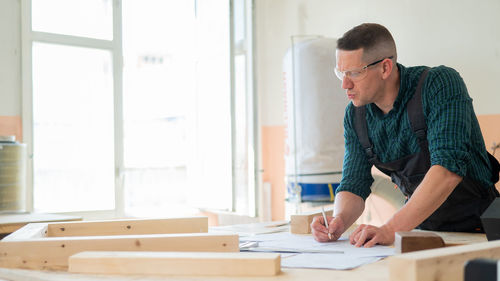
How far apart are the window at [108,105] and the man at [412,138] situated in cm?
293

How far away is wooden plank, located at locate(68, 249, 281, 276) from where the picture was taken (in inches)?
39.1

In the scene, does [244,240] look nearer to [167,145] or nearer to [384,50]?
[384,50]

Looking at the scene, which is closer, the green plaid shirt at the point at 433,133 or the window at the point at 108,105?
the green plaid shirt at the point at 433,133

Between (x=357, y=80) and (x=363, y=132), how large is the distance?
0.76 ft

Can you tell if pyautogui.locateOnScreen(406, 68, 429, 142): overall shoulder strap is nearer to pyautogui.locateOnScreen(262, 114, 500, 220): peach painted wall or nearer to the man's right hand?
the man's right hand

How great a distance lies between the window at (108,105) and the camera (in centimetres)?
434

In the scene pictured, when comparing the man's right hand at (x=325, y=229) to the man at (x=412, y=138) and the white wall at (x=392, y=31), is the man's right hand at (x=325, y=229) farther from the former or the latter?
the white wall at (x=392, y=31)

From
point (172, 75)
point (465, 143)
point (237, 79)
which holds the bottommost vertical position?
point (465, 143)

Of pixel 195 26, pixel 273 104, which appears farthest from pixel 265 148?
pixel 195 26

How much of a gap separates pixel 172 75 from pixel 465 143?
6664 millimetres

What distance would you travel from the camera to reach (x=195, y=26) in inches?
209

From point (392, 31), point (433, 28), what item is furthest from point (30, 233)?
point (392, 31)

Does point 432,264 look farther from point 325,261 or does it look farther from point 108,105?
point 108,105

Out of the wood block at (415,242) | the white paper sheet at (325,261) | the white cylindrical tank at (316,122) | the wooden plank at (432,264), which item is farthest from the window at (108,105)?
the wooden plank at (432,264)
